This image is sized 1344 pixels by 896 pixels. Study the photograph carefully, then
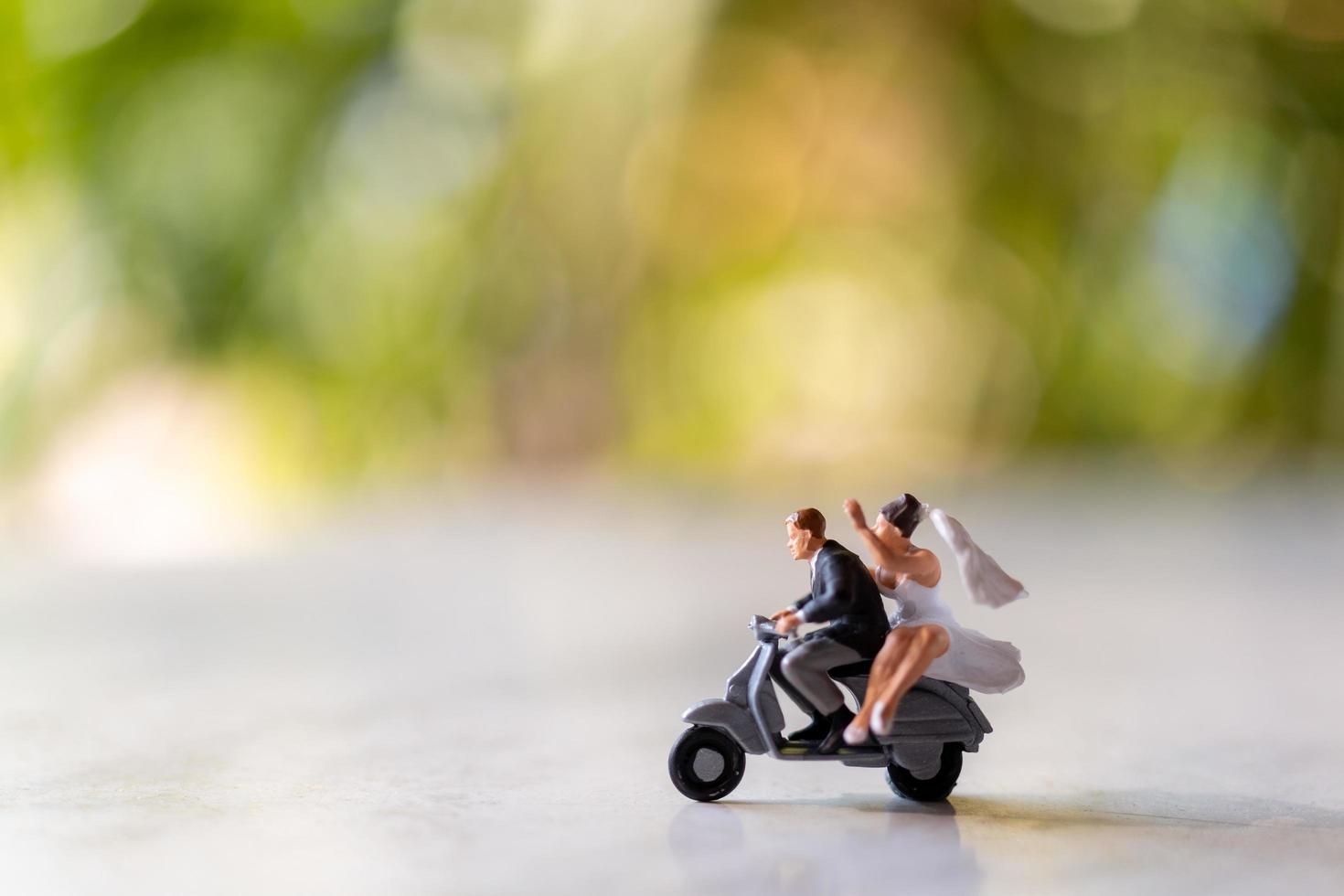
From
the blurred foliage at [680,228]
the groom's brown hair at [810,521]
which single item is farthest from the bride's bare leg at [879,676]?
the blurred foliage at [680,228]

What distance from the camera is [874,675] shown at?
0.91 metres

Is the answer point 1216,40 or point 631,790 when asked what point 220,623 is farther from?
point 1216,40

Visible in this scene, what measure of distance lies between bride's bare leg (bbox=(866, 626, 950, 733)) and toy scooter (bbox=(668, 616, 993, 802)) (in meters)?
0.02

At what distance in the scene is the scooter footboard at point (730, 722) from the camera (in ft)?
3.10

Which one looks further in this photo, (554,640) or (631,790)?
(554,640)

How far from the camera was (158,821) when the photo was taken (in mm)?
897

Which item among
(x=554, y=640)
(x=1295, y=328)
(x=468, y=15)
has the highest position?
(x=468, y=15)

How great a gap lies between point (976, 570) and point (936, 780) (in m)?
0.16

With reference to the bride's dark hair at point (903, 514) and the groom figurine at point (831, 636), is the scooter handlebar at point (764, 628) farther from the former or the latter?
the bride's dark hair at point (903, 514)

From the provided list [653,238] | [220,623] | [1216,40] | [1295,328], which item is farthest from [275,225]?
[1295,328]

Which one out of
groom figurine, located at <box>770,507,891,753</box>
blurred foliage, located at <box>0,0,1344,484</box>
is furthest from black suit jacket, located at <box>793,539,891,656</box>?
blurred foliage, located at <box>0,0,1344,484</box>

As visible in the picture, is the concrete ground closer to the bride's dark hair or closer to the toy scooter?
the toy scooter

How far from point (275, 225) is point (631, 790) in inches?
134

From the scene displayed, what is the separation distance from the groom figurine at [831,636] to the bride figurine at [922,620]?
0.02 meters
